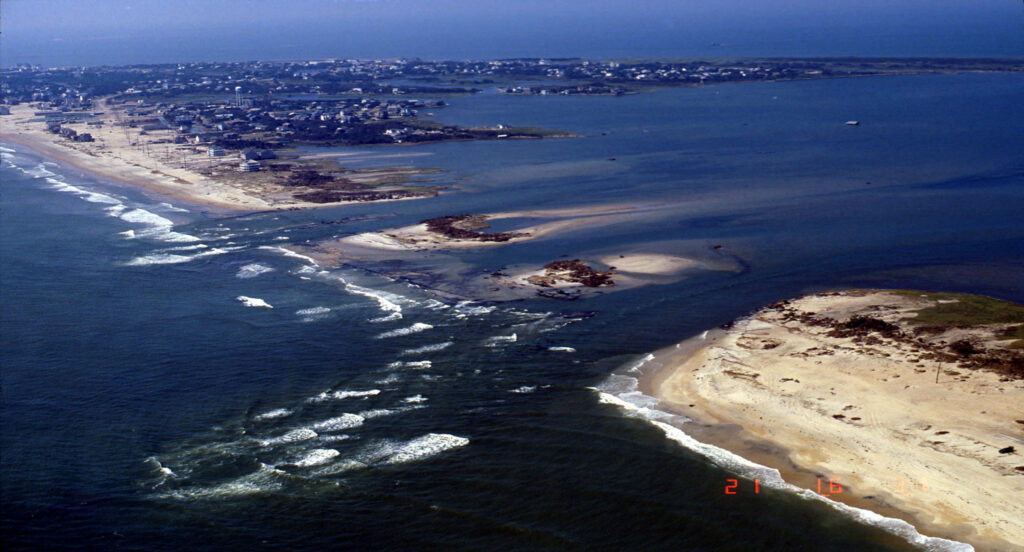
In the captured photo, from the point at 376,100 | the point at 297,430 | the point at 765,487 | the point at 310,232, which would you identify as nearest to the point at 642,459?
the point at 765,487

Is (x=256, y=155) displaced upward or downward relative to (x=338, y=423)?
upward

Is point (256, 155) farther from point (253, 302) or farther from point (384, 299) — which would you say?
point (384, 299)

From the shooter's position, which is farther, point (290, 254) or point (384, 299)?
point (290, 254)

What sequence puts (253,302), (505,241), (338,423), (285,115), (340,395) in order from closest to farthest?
(338,423), (340,395), (253,302), (505,241), (285,115)

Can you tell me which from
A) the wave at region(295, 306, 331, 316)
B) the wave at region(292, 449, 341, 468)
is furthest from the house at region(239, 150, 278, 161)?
the wave at region(292, 449, 341, 468)

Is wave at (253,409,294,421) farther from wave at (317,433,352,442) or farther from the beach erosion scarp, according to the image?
the beach erosion scarp

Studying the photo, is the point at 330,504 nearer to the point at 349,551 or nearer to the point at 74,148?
the point at 349,551

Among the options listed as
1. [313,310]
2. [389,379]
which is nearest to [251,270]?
[313,310]
